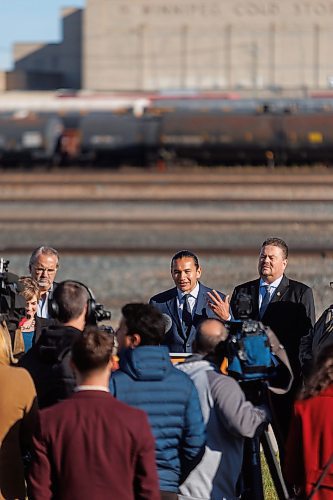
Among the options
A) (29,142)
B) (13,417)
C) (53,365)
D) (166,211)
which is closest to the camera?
(13,417)

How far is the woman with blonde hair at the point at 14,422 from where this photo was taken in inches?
200

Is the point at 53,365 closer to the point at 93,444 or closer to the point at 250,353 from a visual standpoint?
the point at 93,444

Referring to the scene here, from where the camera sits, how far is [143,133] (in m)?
33.2

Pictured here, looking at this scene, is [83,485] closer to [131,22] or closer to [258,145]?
[258,145]

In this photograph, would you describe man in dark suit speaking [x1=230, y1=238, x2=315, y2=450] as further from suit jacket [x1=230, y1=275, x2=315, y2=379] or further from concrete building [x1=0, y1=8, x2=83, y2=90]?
concrete building [x1=0, y1=8, x2=83, y2=90]

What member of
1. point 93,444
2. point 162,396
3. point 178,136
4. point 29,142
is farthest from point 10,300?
point 29,142

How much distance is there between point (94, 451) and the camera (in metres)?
4.56

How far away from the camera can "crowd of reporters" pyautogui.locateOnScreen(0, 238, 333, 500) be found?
4594mm

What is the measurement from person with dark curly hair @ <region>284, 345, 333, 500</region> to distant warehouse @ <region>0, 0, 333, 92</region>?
2894 inches

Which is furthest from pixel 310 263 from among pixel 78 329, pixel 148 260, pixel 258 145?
pixel 258 145

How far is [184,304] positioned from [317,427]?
2595 millimetres

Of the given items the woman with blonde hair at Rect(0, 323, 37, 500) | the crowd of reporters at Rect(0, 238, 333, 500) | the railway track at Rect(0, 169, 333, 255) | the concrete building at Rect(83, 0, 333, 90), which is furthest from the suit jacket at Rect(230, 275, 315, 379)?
the concrete building at Rect(83, 0, 333, 90)

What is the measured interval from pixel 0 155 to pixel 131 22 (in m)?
48.0

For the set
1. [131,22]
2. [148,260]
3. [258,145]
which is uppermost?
[131,22]
